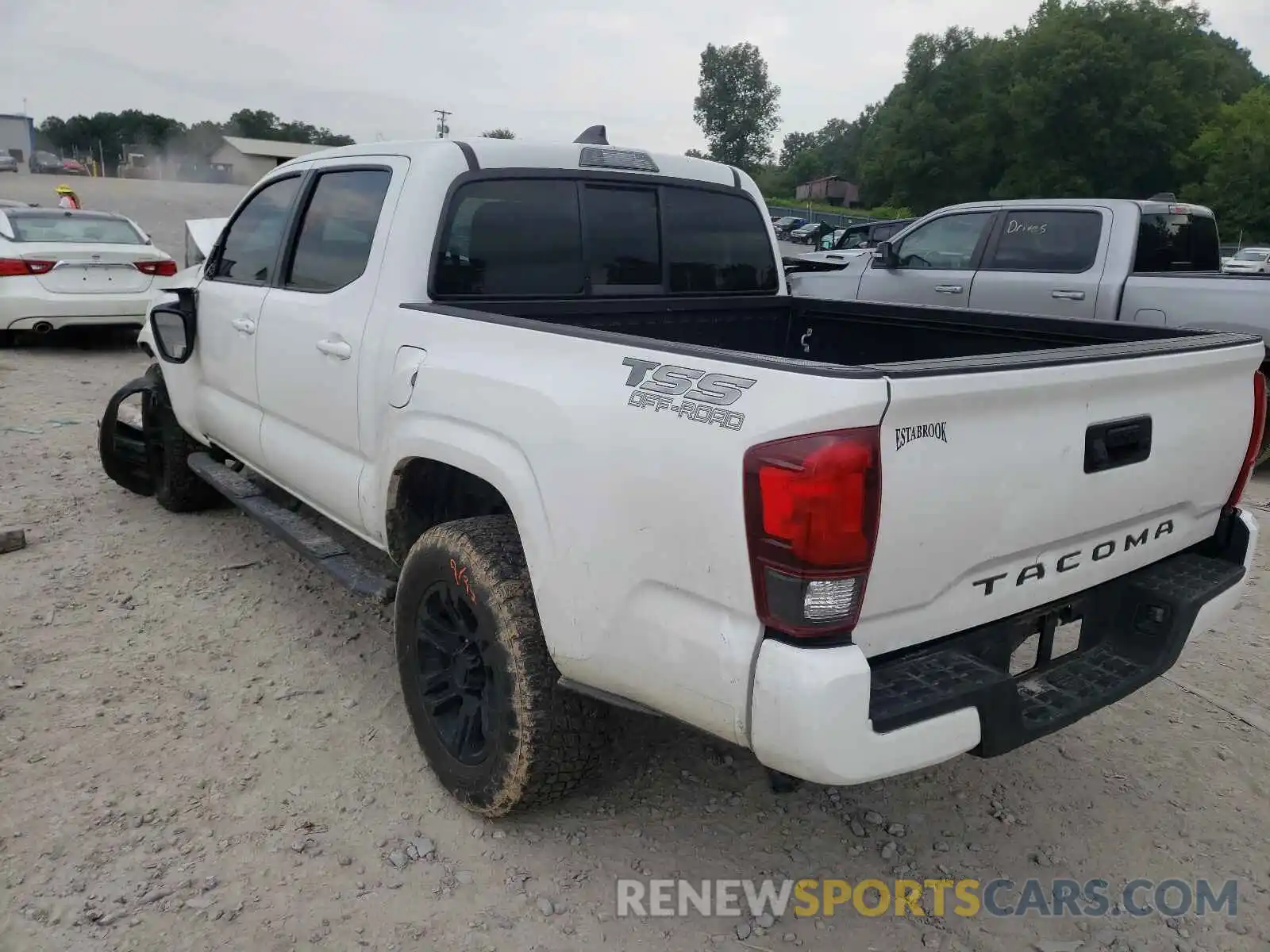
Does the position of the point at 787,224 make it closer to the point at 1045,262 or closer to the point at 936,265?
the point at 936,265

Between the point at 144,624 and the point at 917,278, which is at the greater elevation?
the point at 917,278

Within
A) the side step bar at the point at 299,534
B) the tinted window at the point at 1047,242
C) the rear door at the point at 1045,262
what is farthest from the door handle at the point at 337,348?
the tinted window at the point at 1047,242

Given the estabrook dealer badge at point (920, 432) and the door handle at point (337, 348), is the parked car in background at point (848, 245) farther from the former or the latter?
the estabrook dealer badge at point (920, 432)

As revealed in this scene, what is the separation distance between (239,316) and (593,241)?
1.65m

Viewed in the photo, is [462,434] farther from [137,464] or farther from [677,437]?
[137,464]

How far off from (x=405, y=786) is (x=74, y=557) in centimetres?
267

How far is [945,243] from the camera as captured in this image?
805 cm

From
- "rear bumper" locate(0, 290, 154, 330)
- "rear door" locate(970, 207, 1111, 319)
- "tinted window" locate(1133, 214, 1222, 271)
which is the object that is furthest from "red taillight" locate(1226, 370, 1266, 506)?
"rear bumper" locate(0, 290, 154, 330)

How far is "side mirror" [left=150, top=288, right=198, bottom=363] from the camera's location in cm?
461

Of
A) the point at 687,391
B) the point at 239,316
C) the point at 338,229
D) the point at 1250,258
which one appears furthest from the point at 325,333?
the point at 1250,258

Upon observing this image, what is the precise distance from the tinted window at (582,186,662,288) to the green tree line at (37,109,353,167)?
88155 mm

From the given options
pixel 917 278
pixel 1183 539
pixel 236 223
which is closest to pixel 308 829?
pixel 1183 539

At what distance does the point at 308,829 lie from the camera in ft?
8.99

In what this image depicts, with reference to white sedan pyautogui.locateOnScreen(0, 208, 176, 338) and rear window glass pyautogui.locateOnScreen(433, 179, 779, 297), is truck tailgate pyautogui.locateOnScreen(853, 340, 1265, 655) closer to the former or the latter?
rear window glass pyautogui.locateOnScreen(433, 179, 779, 297)
